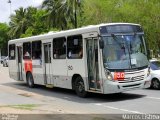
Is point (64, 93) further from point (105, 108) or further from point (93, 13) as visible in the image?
point (93, 13)

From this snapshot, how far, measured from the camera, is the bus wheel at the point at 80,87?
683 inches

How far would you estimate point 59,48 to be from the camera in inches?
757

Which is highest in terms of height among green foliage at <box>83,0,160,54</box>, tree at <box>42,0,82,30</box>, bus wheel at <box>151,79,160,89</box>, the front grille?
tree at <box>42,0,82,30</box>

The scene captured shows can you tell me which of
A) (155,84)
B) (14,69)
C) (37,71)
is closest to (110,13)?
(14,69)

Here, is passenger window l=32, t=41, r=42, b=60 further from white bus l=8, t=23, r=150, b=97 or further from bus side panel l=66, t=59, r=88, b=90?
bus side panel l=66, t=59, r=88, b=90

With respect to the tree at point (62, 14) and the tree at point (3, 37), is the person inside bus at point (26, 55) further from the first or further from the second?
the tree at point (3, 37)

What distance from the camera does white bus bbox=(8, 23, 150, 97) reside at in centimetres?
1570

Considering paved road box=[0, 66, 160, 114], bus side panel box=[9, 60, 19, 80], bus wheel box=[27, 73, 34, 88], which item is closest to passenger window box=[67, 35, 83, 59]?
paved road box=[0, 66, 160, 114]

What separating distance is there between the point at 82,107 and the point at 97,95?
3630 mm

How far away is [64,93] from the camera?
780 inches

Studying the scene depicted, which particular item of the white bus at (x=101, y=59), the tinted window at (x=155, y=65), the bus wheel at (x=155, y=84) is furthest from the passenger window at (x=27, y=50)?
the bus wheel at (x=155, y=84)

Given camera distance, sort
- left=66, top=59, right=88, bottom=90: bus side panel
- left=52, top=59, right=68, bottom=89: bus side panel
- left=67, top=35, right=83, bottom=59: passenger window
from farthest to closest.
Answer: left=52, top=59, right=68, bottom=89: bus side panel → left=67, top=35, right=83, bottom=59: passenger window → left=66, top=59, right=88, bottom=90: bus side panel

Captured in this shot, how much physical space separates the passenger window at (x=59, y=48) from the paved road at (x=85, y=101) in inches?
71.2

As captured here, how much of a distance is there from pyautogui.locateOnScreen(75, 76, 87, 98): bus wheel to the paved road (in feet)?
0.79
